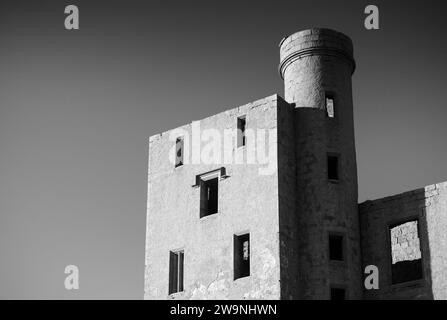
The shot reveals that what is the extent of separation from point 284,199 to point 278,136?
269 centimetres

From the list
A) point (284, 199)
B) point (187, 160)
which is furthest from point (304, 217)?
point (187, 160)

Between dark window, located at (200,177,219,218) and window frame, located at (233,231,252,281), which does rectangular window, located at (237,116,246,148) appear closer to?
dark window, located at (200,177,219,218)

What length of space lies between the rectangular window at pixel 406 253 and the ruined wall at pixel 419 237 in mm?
1165

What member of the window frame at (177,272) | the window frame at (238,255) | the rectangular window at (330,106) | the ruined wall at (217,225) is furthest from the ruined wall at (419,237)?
the window frame at (177,272)

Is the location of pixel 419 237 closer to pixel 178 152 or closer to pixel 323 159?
pixel 323 159

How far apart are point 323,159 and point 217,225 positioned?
5133 mm

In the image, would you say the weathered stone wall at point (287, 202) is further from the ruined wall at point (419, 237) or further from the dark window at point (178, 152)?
the dark window at point (178, 152)

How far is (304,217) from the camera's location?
129 feet

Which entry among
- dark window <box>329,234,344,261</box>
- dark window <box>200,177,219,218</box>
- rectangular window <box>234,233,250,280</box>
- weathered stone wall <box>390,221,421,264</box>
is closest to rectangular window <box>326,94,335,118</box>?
dark window <box>329,234,344,261</box>

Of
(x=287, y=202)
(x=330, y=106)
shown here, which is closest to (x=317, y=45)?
(x=330, y=106)

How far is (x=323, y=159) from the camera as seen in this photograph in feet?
132

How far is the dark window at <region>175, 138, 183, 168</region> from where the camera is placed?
141ft

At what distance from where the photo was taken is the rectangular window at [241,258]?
3888 cm
